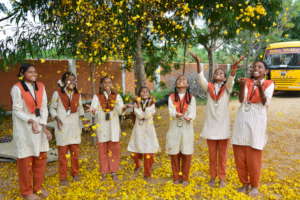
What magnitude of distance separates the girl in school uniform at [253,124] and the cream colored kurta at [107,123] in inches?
72.0

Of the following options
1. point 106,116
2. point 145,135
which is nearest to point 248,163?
point 145,135

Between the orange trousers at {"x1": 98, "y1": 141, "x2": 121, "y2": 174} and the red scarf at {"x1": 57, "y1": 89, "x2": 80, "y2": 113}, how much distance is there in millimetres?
754

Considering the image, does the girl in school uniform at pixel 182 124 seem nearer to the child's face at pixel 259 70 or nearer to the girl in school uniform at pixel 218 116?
the girl in school uniform at pixel 218 116

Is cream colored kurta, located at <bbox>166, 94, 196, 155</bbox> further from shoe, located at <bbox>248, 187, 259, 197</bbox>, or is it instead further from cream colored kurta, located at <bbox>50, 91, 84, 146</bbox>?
cream colored kurta, located at <bbox>50, 91, 84, 146</bbox>

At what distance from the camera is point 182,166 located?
4.11m

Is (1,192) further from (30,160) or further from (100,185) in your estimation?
(100,185)

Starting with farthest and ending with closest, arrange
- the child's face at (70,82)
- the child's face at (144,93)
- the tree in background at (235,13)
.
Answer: the tree in background at (235,13) → the child's face at (144,93) → the child's face at (70,82)

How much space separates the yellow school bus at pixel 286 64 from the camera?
13.8 m

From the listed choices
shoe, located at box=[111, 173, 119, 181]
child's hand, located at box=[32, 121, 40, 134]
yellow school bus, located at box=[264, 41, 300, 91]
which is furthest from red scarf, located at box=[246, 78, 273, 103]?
yellow school bus, located at box=[264, 41, 300, 91]

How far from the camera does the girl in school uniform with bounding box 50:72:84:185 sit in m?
4.08

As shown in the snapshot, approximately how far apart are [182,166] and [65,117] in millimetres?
1972

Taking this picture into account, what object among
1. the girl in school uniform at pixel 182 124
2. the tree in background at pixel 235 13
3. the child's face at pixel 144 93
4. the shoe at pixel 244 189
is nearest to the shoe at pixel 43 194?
the girl in school uniform at pixel 182 124

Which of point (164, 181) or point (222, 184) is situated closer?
point (222, 184)

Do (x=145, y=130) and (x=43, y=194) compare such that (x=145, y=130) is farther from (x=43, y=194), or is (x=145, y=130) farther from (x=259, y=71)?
(x=259, y=71)
